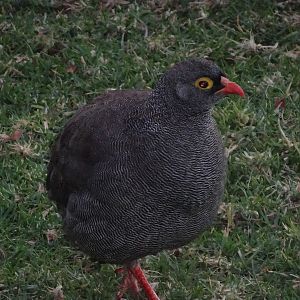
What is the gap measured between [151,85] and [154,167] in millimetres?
2593

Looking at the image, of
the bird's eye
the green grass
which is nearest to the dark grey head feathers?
the bird's eye

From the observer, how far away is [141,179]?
4.66 meters

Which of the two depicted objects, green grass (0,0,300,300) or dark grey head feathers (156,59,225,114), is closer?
dark grey head feathers (156,59,225,114)

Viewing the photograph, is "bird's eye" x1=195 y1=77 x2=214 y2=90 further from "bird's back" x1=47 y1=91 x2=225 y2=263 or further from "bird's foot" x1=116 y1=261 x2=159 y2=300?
"bird's foot" x1=116 y1=261 x2=159 y2=300

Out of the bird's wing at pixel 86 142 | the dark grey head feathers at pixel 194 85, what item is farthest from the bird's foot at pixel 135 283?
the dark grey head feathers at pixel 194 85

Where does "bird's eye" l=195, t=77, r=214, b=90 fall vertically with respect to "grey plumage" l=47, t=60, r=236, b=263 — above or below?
above

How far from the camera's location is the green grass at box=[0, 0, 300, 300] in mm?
5492

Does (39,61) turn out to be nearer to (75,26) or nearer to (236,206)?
(75,26)

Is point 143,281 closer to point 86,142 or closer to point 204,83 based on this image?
point 86,142

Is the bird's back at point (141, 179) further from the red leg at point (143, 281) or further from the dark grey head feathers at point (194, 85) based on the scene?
the red leg at point (143, 281)

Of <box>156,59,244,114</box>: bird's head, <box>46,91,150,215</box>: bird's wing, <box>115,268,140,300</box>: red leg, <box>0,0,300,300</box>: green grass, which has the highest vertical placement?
<box>156,59,244,114</box>: bird's head

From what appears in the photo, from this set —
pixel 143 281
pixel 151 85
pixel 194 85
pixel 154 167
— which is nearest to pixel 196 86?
pixel 194 85

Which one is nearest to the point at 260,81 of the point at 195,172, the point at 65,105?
the point at 65,105

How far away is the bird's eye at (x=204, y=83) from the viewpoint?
4.64 metres
